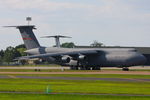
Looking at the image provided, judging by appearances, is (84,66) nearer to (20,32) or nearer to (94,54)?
(94,54)

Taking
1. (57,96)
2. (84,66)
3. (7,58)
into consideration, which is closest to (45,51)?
(84,66)

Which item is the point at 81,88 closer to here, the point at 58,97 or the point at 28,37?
the point at 58,97

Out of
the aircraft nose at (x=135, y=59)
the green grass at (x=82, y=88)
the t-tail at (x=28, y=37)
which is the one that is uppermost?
the t-tail at (x=28, y=37)

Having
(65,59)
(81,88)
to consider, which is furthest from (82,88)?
(65,59)

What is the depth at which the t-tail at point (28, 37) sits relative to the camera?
90.7m

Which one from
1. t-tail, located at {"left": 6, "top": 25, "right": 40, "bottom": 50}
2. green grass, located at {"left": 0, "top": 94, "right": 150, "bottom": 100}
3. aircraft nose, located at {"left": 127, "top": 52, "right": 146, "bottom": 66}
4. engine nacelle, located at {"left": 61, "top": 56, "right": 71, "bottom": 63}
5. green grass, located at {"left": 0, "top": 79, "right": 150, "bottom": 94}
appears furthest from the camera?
t-tail, located at {"left": 6, "top": 25, "right": 40, "bottom": 50}

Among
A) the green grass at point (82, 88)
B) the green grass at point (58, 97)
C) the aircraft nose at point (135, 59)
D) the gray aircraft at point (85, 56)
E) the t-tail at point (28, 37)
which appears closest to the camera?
the green grass at point (58, 97)

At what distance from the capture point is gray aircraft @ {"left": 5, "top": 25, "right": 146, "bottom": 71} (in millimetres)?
79188

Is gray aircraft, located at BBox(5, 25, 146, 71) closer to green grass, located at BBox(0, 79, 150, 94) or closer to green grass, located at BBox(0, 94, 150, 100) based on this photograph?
green grass, located at BBox(0, 79, 150, 94)

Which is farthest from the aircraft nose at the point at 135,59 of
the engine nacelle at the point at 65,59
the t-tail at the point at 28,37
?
the t-tail at the point at 28,37

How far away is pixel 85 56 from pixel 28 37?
46.5ft

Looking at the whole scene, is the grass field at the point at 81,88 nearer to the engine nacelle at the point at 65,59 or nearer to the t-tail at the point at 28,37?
the engine nacelle at the point at 65,59

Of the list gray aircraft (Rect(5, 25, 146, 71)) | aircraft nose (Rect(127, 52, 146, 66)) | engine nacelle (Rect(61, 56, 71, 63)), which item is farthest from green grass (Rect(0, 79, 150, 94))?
engine nacelle (Rect(61, 56, 71, 63))

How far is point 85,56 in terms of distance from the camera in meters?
83.5
